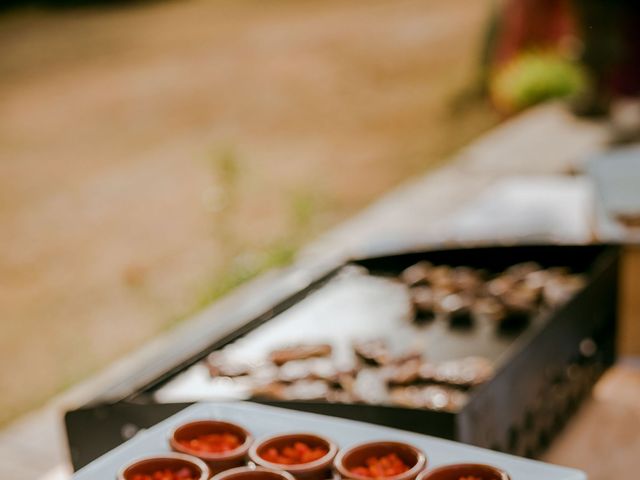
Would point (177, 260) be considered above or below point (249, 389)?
below

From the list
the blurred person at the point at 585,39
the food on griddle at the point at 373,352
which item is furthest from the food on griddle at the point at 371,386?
the blurred person at the point at 585,39

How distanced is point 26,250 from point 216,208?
2827mm

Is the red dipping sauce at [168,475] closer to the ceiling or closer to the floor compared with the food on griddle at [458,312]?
closer to the ceiling

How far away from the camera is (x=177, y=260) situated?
642 centimetres

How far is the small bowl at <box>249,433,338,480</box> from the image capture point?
133 centimetres

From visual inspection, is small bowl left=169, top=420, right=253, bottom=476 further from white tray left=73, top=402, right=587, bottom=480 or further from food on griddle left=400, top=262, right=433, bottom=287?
food on griddle left=400, top=262, right=433, bottom=287

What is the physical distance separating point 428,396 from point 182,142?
26.3 feet

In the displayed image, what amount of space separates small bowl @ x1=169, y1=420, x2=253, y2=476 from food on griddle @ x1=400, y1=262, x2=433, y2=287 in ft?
3.59

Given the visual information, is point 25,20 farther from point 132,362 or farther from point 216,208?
point 132,362

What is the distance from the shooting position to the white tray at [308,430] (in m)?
1.26

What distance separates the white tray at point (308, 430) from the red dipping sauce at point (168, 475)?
4 cm

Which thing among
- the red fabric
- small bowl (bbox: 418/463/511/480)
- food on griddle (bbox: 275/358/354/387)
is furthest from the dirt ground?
small bowl (bbox: 418/463/511/480)

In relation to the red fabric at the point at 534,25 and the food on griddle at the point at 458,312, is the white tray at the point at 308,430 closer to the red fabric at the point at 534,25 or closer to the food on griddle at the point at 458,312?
the food on griddle at the point at 458,312

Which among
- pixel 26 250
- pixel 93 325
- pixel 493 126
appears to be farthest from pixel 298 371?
pixel 493 126
